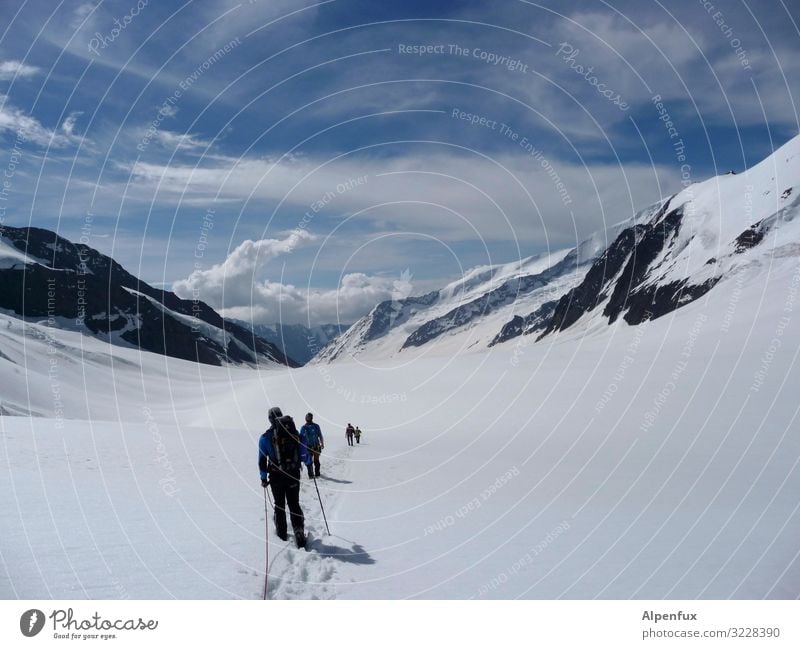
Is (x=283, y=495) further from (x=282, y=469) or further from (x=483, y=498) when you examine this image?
(x=483, y=498)

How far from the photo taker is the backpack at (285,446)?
9242 millimetres

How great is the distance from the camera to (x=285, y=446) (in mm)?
9359

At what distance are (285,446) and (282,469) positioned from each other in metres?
0.42

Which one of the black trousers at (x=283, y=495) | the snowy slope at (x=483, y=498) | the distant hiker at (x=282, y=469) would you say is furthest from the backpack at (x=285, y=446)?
the snowy slope at (x=483, y=498)

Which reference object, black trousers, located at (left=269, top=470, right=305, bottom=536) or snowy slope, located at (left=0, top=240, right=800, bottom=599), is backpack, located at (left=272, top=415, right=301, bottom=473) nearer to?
black trousers, located at (left=269, top=470, right=305, bottom=536)

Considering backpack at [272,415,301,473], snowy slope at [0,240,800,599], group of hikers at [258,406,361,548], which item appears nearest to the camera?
snowy slope at [0,240,800,599]

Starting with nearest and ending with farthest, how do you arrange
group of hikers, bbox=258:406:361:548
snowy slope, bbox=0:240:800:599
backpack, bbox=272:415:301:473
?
snowy slope, bbox=0:240:800:599 < group of hikers, bbox=258:406:361:548 < backpack, bbox=272:415:301:473

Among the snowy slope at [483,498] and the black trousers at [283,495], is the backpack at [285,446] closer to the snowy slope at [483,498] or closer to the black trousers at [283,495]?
the black trousers at [283,495]

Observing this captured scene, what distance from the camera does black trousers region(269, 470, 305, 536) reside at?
30.0ft

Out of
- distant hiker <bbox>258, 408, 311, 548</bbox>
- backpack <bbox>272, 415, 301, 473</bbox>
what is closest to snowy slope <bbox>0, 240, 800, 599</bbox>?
distant hiker <bbox>258, 408, 311, 548</bbox>

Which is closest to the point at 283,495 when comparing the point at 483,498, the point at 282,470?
the point at 282,470

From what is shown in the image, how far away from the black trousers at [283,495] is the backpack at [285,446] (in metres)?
0.14
